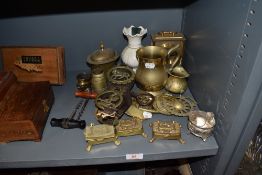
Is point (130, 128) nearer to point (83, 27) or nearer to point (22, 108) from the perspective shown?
point (22, 108)

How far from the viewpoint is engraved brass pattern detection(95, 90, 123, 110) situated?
823 millimetres

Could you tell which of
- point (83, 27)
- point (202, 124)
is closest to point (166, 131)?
point (202, 124)

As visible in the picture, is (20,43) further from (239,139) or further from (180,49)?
(239,139)

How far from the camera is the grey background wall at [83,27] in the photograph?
3.29 feet

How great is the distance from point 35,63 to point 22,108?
0.88 feet

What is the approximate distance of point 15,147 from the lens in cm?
→ 76

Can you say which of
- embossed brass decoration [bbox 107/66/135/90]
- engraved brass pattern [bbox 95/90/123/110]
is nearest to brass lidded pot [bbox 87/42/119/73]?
embossed brass decoration [bbox 107/66/135/90]

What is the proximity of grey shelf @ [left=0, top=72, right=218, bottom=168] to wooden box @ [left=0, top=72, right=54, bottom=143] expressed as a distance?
1.4 inches

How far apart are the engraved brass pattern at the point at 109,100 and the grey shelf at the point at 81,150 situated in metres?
0.11

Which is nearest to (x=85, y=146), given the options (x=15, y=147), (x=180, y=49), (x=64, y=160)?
(x=64, y=160)

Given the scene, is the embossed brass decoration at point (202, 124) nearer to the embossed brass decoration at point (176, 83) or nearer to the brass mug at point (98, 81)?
the embossed brass decoration at point (176, 83)

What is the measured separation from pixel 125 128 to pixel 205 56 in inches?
13.7

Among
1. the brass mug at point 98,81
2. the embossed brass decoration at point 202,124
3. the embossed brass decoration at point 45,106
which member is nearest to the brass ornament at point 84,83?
the brass mug at point 98,81

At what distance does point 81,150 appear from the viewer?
75 cm
